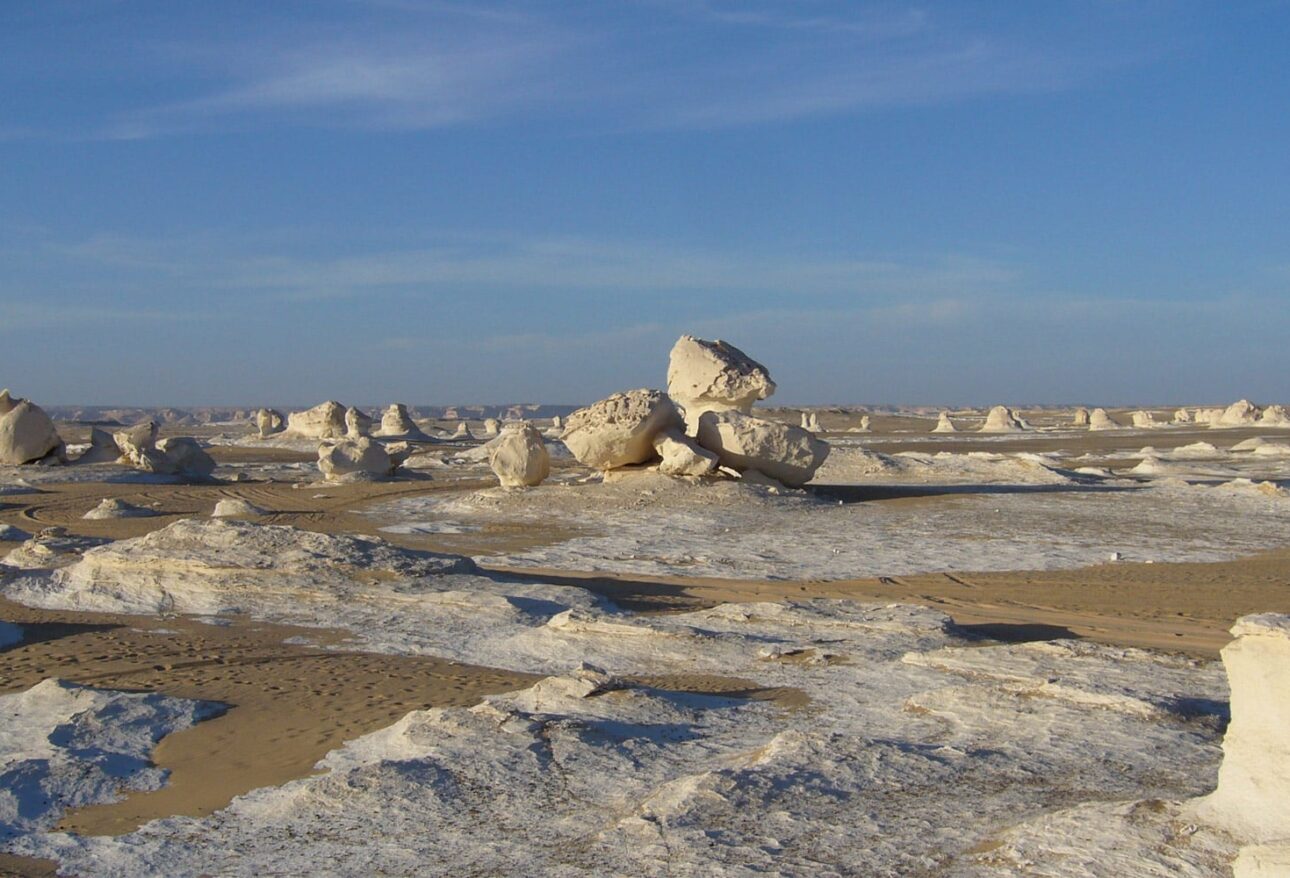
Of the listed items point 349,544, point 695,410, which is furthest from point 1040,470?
point 349,544

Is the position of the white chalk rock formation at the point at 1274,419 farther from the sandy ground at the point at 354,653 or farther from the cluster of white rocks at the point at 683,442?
the sandy ground at the point at 354,653

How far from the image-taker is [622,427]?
19906mm

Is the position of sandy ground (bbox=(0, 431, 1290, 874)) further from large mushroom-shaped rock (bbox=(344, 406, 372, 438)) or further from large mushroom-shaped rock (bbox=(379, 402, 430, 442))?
large mushroom-shaped rock (bbox=(379, 402, 430, 442))

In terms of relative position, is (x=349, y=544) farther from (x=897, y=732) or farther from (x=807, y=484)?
(x=807, y=484)

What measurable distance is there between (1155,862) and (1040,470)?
20.6 metres

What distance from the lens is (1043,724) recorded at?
667 centimetres

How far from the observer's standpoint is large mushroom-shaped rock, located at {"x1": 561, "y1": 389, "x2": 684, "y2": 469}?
65.4 ft

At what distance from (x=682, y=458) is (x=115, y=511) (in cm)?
904

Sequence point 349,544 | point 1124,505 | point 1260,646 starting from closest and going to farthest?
point 1260,646 < point 349,544 < point 1124,505

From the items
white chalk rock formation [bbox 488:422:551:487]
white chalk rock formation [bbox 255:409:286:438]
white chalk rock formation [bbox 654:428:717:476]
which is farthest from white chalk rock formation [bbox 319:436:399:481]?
white chalk rock formation [bbox 255:409:286:438]

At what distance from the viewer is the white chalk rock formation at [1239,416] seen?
200 ft

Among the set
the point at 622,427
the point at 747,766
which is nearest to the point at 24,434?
the point at 622,427

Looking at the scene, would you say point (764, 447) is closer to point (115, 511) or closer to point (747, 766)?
point (115, 511)

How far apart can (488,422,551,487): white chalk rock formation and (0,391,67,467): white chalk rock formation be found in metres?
12.8
